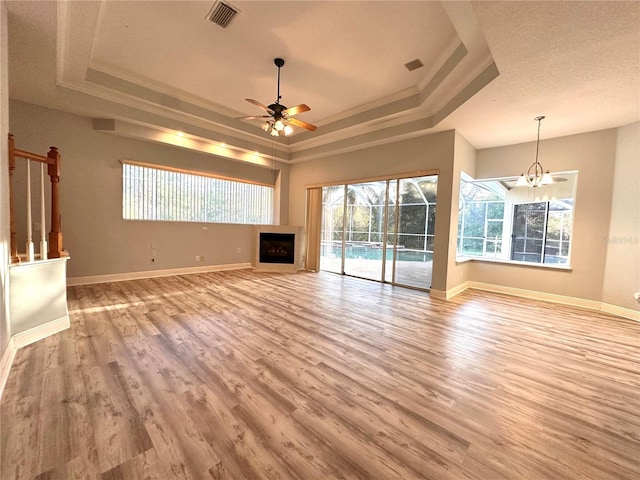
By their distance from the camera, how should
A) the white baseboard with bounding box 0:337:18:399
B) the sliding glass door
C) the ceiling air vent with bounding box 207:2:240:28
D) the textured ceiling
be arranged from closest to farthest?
the white baseboard with bounding box 0:337:18:399 → the textured ceiling → the ceiling air vent with bounding box 207:2:240:28 → the sliding glass door

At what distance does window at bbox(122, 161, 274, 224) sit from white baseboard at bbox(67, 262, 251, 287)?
1.14 meters

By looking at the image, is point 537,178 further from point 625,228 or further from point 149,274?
point 149,274

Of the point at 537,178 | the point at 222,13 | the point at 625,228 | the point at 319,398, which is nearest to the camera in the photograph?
the point at 319,398

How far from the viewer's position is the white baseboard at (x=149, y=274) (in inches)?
186

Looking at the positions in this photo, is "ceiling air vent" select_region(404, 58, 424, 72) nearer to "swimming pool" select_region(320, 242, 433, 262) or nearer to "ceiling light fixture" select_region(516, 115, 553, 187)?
"ceiling light fixture" select_region(516, 115, 553, 187)

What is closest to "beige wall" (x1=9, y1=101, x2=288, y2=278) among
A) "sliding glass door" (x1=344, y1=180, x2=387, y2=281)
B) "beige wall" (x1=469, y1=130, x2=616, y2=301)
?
"sliding glass door" (x1=344, y1=180, x2=387, y2=281)

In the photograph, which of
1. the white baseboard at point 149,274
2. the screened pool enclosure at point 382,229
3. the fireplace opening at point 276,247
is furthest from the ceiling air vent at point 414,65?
the white baseboard at point 149,274

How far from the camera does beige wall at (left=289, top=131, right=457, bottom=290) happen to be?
4609 mm

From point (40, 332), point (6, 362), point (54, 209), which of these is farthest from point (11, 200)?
point (6, 362)

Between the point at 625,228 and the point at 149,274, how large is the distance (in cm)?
854

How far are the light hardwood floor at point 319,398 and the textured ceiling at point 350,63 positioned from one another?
2949mm

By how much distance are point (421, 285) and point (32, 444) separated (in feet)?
17.6

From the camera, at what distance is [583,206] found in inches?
174

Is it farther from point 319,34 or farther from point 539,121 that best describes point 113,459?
point 539,121
